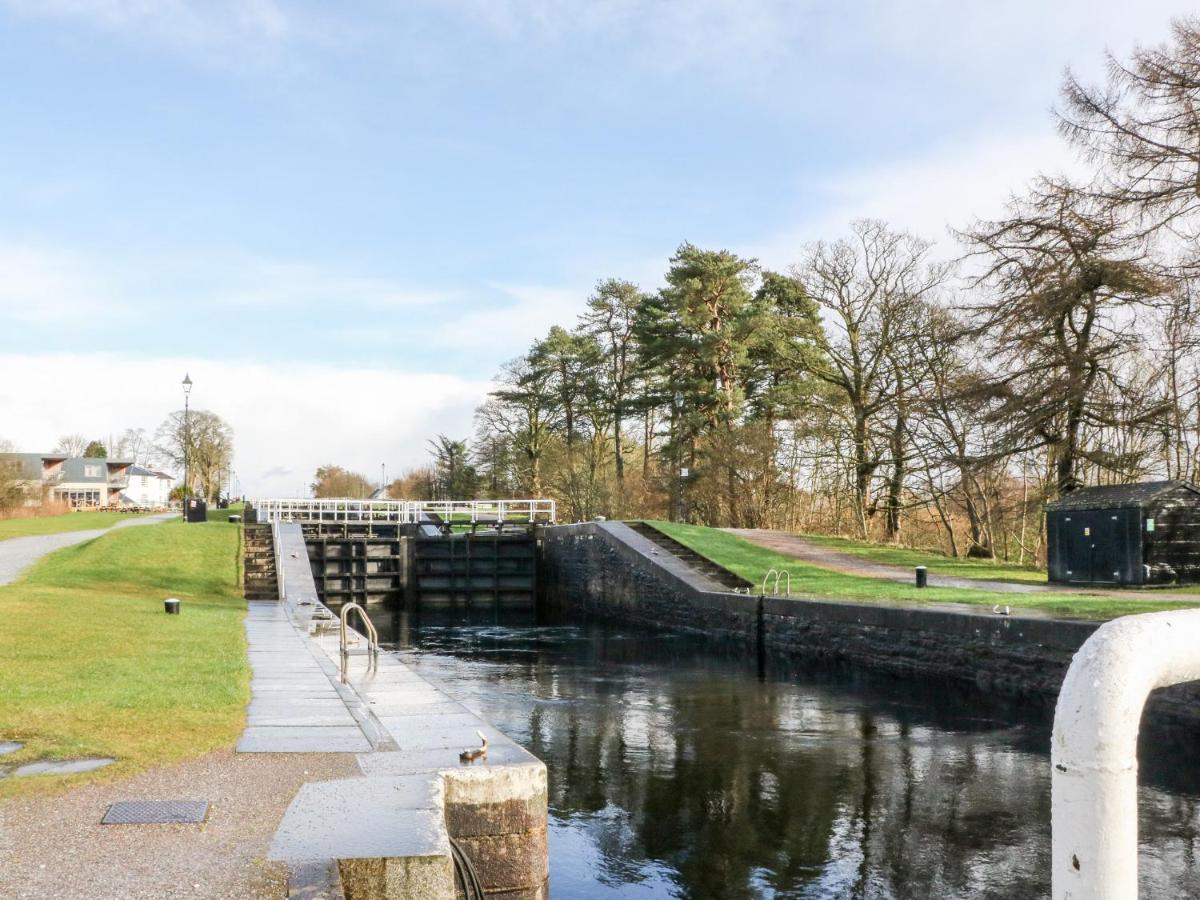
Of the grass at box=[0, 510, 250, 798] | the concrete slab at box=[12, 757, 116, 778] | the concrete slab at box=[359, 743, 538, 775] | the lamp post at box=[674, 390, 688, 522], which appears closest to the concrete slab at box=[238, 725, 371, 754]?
the grass at box=[0, 510, 250, 798]

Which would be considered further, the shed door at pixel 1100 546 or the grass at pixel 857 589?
the shed door at pixel 1100 546

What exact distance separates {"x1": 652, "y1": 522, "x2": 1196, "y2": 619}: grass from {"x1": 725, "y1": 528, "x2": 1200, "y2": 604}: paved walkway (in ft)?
1.31

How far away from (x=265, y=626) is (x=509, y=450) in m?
35.4

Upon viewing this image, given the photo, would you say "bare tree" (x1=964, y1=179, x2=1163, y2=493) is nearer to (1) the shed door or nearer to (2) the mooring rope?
(1) the shed door

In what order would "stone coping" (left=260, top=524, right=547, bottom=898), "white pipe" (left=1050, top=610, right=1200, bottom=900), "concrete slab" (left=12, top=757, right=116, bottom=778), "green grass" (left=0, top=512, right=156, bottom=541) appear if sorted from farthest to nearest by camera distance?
1. "green grass" (left=0, top=512, right=156, bottom=541)
2. "concrete slab" (left=12, top=757, right=116, bottom=778)
3. "stone coping" (left=260, top=524, right=547, bottom=898)
4. "white pipe" (left=1050, top=610, right=1200, bottom=900)

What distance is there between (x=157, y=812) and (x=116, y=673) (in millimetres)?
4985

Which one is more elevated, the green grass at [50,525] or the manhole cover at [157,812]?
the green grass at [50,525]

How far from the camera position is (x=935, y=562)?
2519 centimetres

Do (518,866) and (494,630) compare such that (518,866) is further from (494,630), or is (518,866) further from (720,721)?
(494,630)

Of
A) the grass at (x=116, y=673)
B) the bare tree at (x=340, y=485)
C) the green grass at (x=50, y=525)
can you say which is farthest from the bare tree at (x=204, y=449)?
the grass at (x=116, y=673)

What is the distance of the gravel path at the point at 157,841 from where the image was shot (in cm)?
444

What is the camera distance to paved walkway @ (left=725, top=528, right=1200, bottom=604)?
17.3 metres

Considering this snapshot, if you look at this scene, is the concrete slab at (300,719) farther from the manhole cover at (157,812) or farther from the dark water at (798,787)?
the manhole cover at (157,812)

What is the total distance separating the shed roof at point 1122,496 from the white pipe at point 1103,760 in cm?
A: 1719
